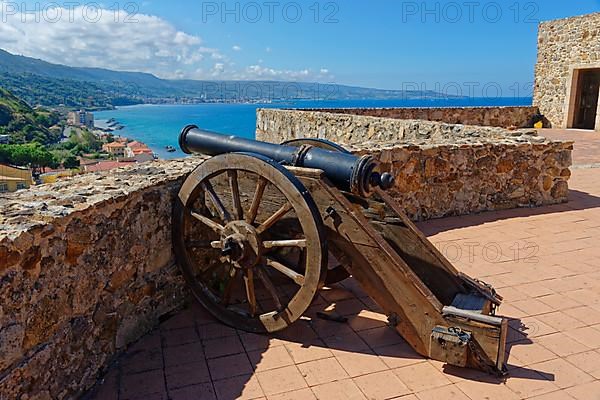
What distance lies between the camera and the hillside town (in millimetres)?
5945

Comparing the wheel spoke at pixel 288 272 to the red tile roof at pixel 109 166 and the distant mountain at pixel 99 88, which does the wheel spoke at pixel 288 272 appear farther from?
the distant mountain at pixel 99 88

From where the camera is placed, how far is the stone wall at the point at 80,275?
2.08m

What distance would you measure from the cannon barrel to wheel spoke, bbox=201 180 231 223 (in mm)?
345

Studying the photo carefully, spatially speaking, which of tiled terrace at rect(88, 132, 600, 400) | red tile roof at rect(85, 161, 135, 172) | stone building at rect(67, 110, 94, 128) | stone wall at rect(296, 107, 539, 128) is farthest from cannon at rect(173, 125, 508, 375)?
stone building at rect(67, 110, 94, 128)

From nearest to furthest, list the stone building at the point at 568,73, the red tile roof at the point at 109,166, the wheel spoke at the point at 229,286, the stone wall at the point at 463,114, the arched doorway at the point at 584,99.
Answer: the wheel spoke at the point at 229,286
the red tile roof at the point at 109,166
the stone wall at the point at 463,114
the stone building at the point at 568,73
the arched doorway at the point at 584,99

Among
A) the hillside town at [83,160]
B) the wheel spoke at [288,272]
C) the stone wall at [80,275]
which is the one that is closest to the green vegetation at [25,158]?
the hillside town at [83,160]

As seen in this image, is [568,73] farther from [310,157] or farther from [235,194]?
[235,194]

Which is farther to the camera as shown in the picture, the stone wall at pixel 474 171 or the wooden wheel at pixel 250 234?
the stone wall at pixel 474 171

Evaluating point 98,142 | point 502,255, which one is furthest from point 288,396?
point 98,142

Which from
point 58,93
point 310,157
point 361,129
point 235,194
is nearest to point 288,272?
point 235,194

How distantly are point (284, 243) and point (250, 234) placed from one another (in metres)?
0.24

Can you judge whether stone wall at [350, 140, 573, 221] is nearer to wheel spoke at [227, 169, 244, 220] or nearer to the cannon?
the cannon

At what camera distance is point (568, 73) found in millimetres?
16672

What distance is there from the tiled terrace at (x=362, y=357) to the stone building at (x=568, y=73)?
14.5 metres
